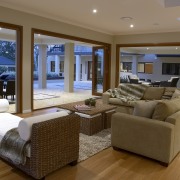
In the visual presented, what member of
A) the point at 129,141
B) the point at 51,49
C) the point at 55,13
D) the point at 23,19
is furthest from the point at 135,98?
the point at 51,49

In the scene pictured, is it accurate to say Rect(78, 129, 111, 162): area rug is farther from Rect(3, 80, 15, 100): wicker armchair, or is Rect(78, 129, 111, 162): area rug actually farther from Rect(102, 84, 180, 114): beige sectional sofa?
Rect(3, 80, 15, 100): wicker armchair

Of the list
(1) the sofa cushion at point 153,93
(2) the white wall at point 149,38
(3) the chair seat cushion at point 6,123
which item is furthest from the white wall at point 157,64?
(3) the chair seat cushion at point 6,123

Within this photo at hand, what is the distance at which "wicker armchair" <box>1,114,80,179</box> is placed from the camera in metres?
2.38

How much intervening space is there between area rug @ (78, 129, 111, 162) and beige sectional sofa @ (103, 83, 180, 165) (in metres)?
0.27

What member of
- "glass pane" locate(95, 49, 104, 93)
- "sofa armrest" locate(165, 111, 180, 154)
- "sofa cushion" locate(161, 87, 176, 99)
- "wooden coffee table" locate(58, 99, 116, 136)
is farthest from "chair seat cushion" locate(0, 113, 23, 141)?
"glass pane" locate(95, 49, 104, 93)

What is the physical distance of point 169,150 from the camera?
292cm

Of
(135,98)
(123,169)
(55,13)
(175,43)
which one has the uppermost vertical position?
(55,13)

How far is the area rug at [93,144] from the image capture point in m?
3.31

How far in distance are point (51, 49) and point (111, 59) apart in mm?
12439

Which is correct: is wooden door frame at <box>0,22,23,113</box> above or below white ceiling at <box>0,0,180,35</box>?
below

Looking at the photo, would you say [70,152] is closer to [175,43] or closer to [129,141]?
[129,141]

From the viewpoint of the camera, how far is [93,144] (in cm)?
369

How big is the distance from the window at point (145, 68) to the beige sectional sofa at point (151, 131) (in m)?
14.3

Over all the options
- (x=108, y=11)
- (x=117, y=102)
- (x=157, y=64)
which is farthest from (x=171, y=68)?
(x=108, y=11)
